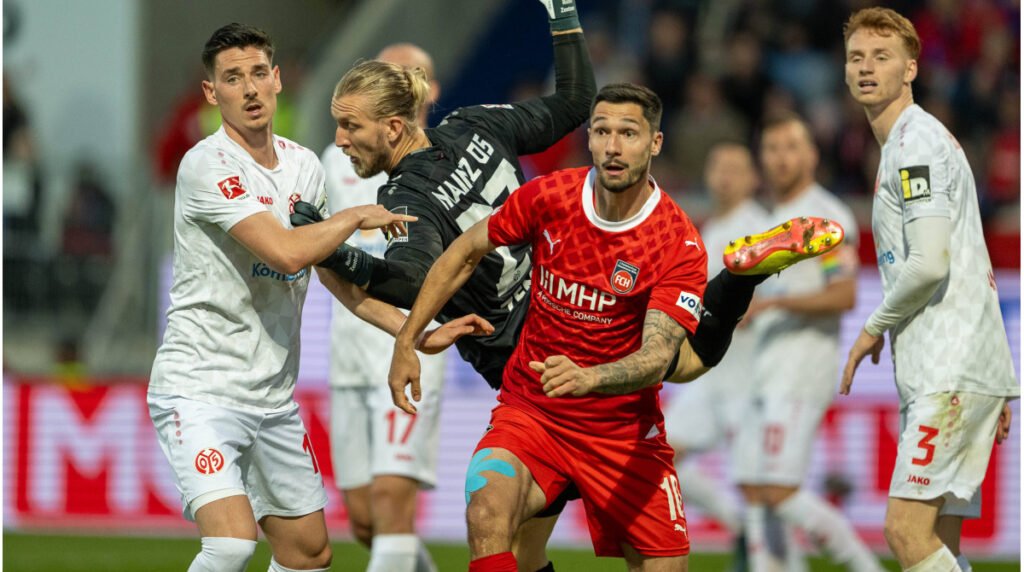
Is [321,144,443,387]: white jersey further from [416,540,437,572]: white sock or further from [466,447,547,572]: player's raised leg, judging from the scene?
[466,447,547,572]: player's raised leg

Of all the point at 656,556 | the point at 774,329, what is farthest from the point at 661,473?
the point at 774,329

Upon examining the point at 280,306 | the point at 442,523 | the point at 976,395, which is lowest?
the point at 442,523

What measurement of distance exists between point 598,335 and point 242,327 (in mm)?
1411

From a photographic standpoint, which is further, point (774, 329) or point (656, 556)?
point (774, 329)

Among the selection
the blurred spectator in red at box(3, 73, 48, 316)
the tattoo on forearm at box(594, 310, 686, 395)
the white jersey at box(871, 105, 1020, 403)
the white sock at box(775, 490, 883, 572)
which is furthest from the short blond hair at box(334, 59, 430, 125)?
the blurred spectator in red at box(3, 73, 48, 316)

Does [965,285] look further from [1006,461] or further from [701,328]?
[1006,461]

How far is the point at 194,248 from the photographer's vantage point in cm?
606

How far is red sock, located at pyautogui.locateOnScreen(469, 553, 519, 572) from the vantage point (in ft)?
18.2

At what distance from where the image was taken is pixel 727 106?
576 inches

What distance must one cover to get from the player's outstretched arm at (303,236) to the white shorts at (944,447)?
2.25 m

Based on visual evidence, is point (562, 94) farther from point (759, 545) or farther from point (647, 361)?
point (759, 545)

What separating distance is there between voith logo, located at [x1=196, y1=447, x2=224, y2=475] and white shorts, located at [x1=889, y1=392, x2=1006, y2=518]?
2699 millimetres

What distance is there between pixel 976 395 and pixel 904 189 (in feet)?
2.94

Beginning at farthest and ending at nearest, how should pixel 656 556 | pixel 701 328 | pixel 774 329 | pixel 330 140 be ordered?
pixel 330 140 < pixel 774 329 < pixel 701 328 < pixel 656 556
